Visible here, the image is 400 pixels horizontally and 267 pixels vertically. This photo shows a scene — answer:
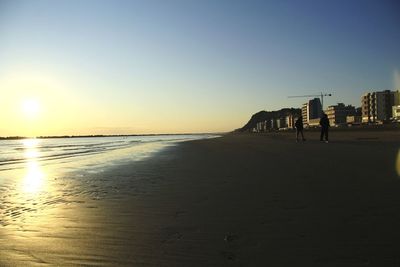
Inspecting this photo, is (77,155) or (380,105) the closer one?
(77,155)

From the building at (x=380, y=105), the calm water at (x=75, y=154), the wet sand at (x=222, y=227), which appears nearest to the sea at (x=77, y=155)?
the calm water at (x=75, y=154)

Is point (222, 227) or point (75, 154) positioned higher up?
point (222, 227)

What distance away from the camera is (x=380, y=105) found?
6914 inches

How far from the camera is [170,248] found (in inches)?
167

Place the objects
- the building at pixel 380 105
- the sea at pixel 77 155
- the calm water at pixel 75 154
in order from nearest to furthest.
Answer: the sea at pixel 77 155 → the calm water at pixel 75 154 → the building at pixel 380 105

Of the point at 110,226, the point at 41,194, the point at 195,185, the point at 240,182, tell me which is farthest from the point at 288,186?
the point at 41,194

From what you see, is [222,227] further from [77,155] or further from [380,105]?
[380,105]

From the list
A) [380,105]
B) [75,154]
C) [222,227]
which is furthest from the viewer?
[380,105]

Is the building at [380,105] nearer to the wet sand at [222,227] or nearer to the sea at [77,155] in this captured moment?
the sea at [77,155]

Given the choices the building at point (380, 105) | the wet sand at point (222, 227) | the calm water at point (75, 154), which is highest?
the building at point (380, 105)

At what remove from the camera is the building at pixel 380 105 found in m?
174

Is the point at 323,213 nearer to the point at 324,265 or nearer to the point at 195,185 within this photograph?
the point at 324,265

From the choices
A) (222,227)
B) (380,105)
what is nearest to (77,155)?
(222,227)

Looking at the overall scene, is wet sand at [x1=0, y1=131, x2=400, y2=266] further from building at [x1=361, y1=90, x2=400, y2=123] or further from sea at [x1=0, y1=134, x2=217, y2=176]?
building at [x1=361, y1=90, x2=400, y2=123]
